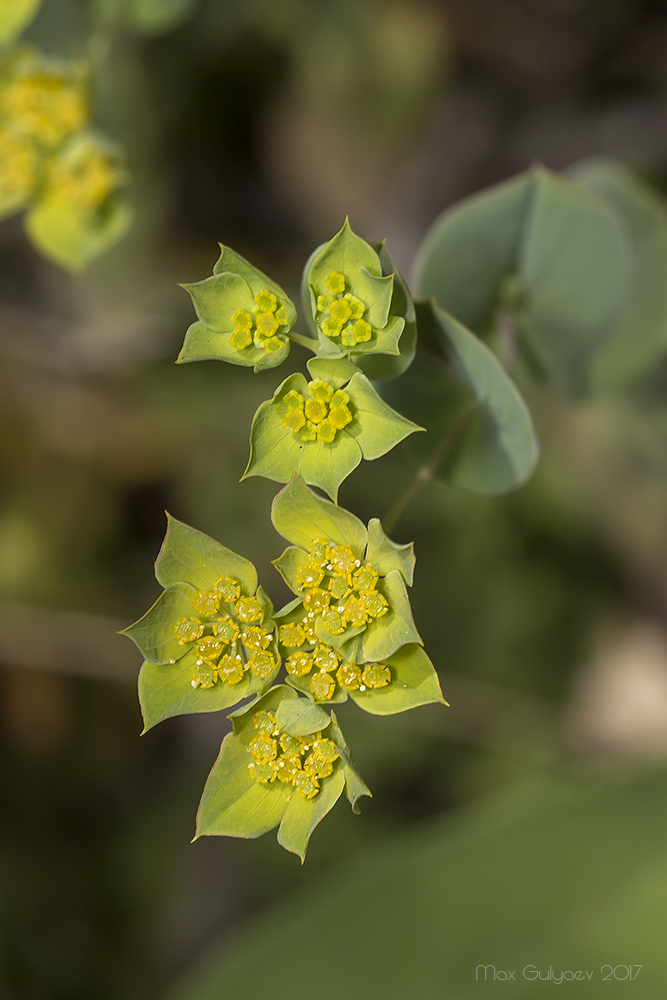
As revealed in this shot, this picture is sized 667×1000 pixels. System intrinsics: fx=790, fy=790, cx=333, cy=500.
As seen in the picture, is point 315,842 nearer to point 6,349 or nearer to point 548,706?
point 548,706

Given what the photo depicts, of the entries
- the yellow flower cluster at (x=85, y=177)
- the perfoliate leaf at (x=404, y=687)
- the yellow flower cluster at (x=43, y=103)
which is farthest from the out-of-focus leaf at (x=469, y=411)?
the yellow flower cluster at (x=43, y=103)

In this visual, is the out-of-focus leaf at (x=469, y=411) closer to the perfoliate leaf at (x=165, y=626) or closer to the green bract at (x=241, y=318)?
the green bract at (x=241, y=318)

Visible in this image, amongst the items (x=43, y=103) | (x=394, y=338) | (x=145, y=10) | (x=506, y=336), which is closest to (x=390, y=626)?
(x=394, y=338)

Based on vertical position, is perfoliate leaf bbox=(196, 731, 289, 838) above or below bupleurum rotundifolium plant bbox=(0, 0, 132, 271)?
below

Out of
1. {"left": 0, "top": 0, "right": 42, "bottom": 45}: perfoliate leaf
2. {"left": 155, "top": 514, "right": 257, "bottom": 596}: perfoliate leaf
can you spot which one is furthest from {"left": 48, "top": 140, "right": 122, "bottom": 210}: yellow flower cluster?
{"left": 155, "top": 514, "right": 257, "bottom": 596}: perfoliate leaf

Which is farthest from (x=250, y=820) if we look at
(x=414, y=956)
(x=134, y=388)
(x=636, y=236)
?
(x=134, y=388)

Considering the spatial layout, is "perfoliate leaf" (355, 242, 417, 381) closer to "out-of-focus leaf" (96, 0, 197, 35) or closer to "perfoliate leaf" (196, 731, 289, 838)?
"perfoliate leaf" (196, 731, 289, 838)
